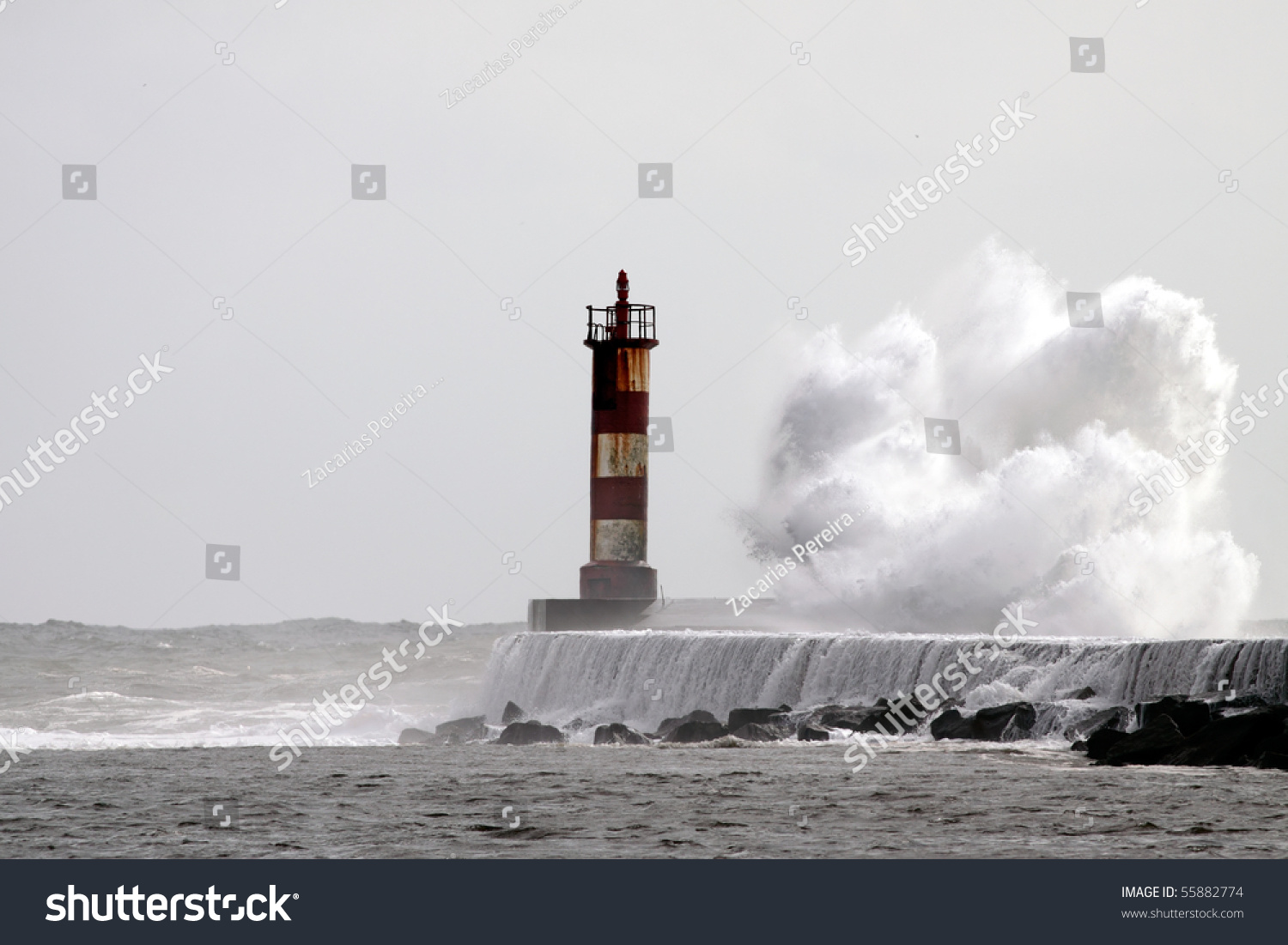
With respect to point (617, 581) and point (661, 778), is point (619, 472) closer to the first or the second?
point (617, 581)

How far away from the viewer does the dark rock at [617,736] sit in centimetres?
1948

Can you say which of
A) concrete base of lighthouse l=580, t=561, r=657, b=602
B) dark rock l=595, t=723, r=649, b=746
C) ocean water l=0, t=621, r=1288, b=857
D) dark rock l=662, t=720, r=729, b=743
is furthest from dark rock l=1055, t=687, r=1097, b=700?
concrete base of lighthouse l=580, t=561, r=657, b=602

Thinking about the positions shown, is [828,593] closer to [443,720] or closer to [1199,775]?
[443,720]

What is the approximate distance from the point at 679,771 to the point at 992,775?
10.0 ft

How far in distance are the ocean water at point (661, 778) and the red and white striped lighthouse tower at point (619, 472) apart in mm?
2458

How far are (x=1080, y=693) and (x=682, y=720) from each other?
5121 millimetres

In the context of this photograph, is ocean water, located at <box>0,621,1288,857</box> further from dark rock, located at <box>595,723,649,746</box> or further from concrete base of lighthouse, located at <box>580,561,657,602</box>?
concrete base of lighthouse, located at <box>580,561,657,602</box>

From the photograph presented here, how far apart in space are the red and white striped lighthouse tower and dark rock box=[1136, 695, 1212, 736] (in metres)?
13.0

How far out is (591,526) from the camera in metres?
28.0

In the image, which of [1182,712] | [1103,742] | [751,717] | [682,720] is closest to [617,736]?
[682,720]

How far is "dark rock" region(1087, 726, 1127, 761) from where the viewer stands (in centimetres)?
1483

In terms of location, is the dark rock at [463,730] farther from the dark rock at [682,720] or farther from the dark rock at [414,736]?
the dark rock at [682,720]

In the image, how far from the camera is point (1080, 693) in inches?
677
